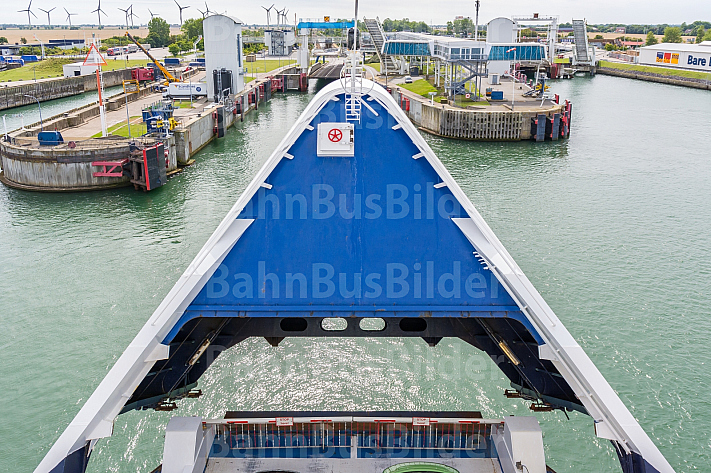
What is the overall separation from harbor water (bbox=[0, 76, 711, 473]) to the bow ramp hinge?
7648 mm

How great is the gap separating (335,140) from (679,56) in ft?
362

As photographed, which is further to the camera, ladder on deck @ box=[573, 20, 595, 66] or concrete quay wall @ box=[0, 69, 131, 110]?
ladder on deck @ box=[573, 20, 595, 66]

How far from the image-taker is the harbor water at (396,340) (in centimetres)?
1508

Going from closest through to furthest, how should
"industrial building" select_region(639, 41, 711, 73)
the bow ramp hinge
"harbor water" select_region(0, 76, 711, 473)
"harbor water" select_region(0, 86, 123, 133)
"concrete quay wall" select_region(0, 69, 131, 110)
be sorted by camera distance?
the bow ramp hinge
"harbor water" select_region(0, 76, 711, 473)
"harbor water" select_region(0, 86, 123, 133)
"concrete quay wall" select_region(0, 69, 131, 110)
"industrial building" select_region(639, 41, 711, 73)

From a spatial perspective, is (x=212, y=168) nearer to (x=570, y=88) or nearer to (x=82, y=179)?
(x=82, y=179)

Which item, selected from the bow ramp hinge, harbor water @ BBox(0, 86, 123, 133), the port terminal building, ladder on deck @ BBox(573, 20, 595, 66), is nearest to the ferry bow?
the bow ramp hinge

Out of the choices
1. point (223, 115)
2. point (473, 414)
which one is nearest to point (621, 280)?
point (473, 414)

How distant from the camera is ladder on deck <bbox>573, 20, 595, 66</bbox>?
375 feet

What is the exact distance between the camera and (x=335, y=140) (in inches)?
425

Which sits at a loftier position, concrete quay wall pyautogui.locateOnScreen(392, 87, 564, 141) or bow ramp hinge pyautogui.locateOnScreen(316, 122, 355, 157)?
bow ramp hinge pyautogui.locateOnScreen(316, 122, 355, 157)

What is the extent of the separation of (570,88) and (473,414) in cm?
8872

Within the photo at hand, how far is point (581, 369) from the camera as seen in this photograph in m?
9.34

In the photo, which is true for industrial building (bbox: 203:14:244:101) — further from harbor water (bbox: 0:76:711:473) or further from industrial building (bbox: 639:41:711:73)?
industrial building (bbox: 639:41:711:73)

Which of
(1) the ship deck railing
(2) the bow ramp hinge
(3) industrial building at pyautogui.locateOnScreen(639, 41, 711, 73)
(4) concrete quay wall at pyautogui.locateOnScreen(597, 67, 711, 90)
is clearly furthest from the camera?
(3) industrial building at pyautogui.locateOnScreen(639, 41, 711, 73)
